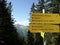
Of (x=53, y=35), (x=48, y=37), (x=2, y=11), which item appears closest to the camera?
(x=53, y=35)

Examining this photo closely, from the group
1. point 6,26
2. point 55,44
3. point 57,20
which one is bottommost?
point 55,44

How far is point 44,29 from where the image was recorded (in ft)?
19.4

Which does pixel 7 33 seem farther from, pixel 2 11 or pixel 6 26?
pixel 2 11

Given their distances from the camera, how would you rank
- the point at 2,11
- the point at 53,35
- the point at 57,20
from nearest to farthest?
the point at 57,20 < the point at 53,35 < the point at 2,11

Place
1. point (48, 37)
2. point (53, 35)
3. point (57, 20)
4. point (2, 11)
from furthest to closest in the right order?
point (2, 11) → point (48, 37) → point (53, 35) → point (57, 20)

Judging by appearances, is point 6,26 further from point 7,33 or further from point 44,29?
point 44,29

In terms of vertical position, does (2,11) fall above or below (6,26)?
above

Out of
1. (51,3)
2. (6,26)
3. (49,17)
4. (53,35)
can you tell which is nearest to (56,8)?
(51,3)

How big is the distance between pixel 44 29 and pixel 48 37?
121 ft

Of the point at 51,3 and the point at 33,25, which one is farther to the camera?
the point at 51,3

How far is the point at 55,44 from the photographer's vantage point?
39469 millimetres

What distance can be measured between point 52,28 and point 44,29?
0.21 m

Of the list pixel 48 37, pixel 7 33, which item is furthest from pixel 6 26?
pixel 48 37

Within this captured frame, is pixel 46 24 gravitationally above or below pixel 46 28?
above
